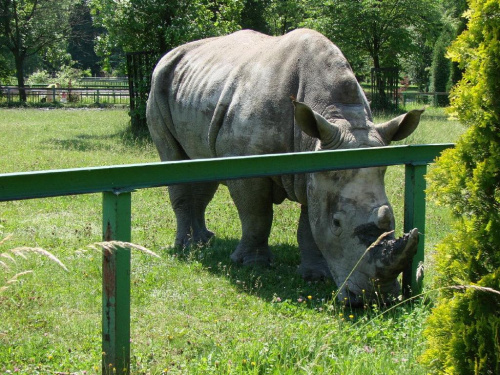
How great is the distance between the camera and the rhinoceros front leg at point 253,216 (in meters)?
7.04

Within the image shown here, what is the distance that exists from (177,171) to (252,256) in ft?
11.5

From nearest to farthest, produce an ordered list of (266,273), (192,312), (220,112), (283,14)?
(192,312), (266,273), (220,112), (283,14)

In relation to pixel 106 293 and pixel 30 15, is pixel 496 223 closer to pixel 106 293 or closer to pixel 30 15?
pixel 106 293

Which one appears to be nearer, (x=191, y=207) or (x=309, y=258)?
(x=309, y=258)

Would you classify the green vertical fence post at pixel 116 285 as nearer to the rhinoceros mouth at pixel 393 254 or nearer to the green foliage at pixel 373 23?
the rhinoceros mouth at pixel 393 254

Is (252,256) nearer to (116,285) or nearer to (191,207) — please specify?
(191,207)

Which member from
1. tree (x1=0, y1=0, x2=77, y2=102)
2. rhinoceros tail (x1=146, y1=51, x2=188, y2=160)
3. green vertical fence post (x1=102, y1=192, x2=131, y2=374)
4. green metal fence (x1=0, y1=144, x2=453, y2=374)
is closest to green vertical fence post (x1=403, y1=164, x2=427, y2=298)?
green metal fence (x1=0, y1=144, x2=453, y2=374)

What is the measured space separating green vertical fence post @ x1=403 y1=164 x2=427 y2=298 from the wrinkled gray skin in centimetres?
16

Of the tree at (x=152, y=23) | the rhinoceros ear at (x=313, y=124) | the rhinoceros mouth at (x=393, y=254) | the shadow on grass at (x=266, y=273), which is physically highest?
the tree at (x=152, y=23)

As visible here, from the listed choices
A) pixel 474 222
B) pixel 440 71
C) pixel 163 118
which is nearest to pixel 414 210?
pixel 474 222

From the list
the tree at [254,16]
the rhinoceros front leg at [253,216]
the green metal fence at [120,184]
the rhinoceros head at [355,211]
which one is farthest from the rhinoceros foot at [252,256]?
the tree at [254,16]

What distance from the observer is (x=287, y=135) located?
664 cm

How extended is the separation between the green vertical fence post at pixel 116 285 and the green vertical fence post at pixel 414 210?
8.08 ft

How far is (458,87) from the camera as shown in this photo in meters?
3.80
